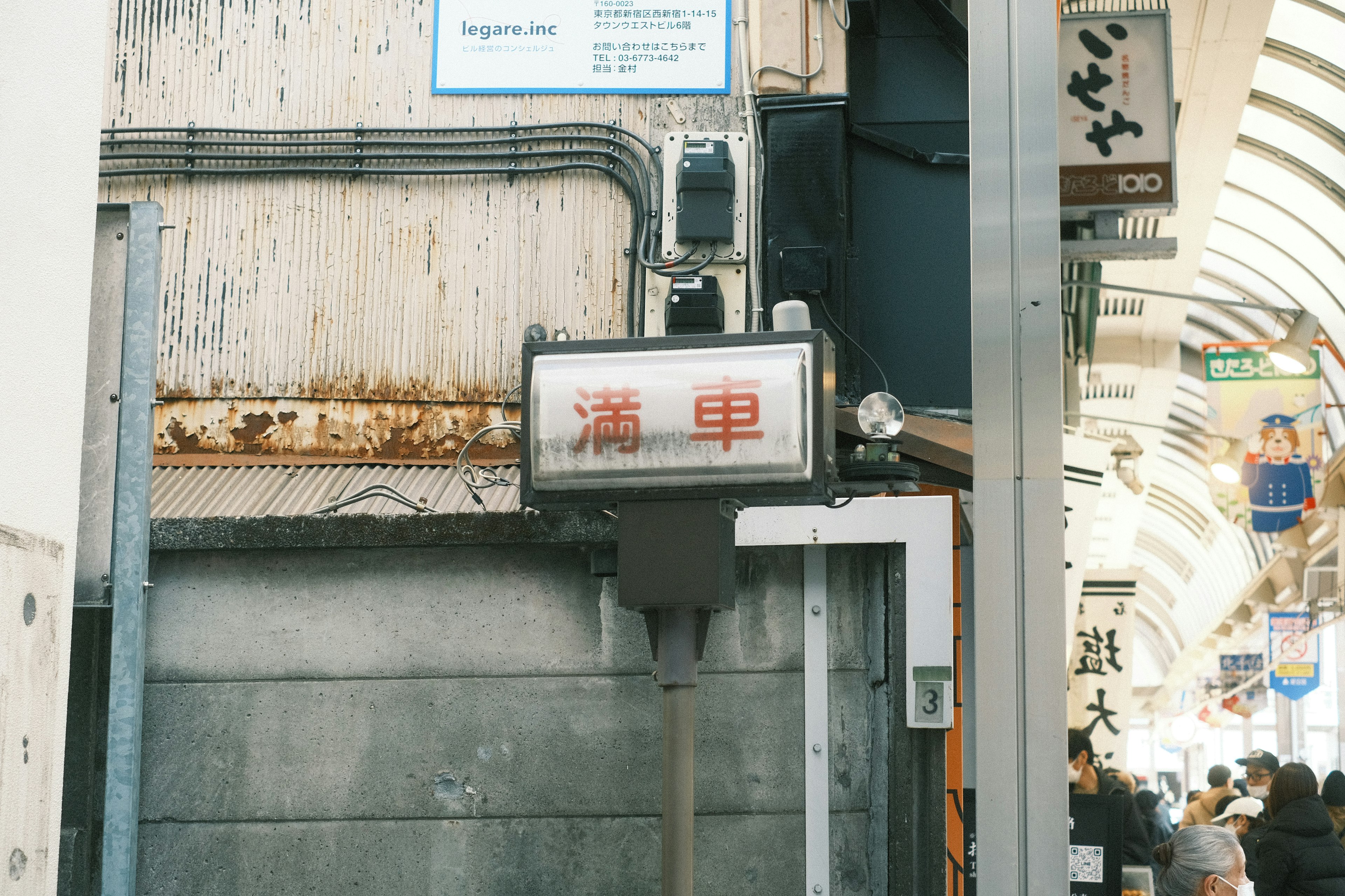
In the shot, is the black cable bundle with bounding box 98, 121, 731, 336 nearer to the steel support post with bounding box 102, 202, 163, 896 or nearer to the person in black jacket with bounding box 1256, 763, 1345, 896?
the steel support post with bounding box 102, 202, 163, 896

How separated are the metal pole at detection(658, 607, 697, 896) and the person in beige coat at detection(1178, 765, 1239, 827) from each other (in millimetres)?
8105

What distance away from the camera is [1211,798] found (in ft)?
36.8

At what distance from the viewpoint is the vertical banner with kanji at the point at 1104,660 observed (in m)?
16.2

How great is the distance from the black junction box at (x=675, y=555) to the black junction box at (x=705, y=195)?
279 centimetres

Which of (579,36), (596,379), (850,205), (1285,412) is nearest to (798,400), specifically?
(596,379)

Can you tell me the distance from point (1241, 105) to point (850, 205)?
7.23 meters

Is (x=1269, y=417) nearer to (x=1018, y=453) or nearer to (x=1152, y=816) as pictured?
(x=1152, y=816)

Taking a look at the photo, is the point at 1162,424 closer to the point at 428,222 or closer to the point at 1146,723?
the point at 428,222

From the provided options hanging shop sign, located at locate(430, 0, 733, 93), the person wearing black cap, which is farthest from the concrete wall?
the person wearing black cap

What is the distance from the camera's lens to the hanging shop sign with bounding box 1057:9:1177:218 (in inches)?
315

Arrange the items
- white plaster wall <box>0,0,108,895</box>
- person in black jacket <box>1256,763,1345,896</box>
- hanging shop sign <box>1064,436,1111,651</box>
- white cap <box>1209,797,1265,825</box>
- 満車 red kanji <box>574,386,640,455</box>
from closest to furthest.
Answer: white plaster wall <box>0,0,108,895</box> → 満車 red kanji <box>574,386,640,455</box> → person in black jacket <box>1256,763,1345,896</box> → white cap <box>1209,797,1265,825</box> → hanging shop sign <box>1064,436,1111,651</box>

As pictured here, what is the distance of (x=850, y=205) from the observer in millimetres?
6734

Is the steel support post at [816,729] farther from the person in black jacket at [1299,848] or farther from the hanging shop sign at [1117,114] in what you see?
the hanging shop sign at [1117,114]

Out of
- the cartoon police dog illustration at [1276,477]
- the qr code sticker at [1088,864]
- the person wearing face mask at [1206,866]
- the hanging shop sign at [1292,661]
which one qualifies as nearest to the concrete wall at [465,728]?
the qr code sticker at [1088,864]
